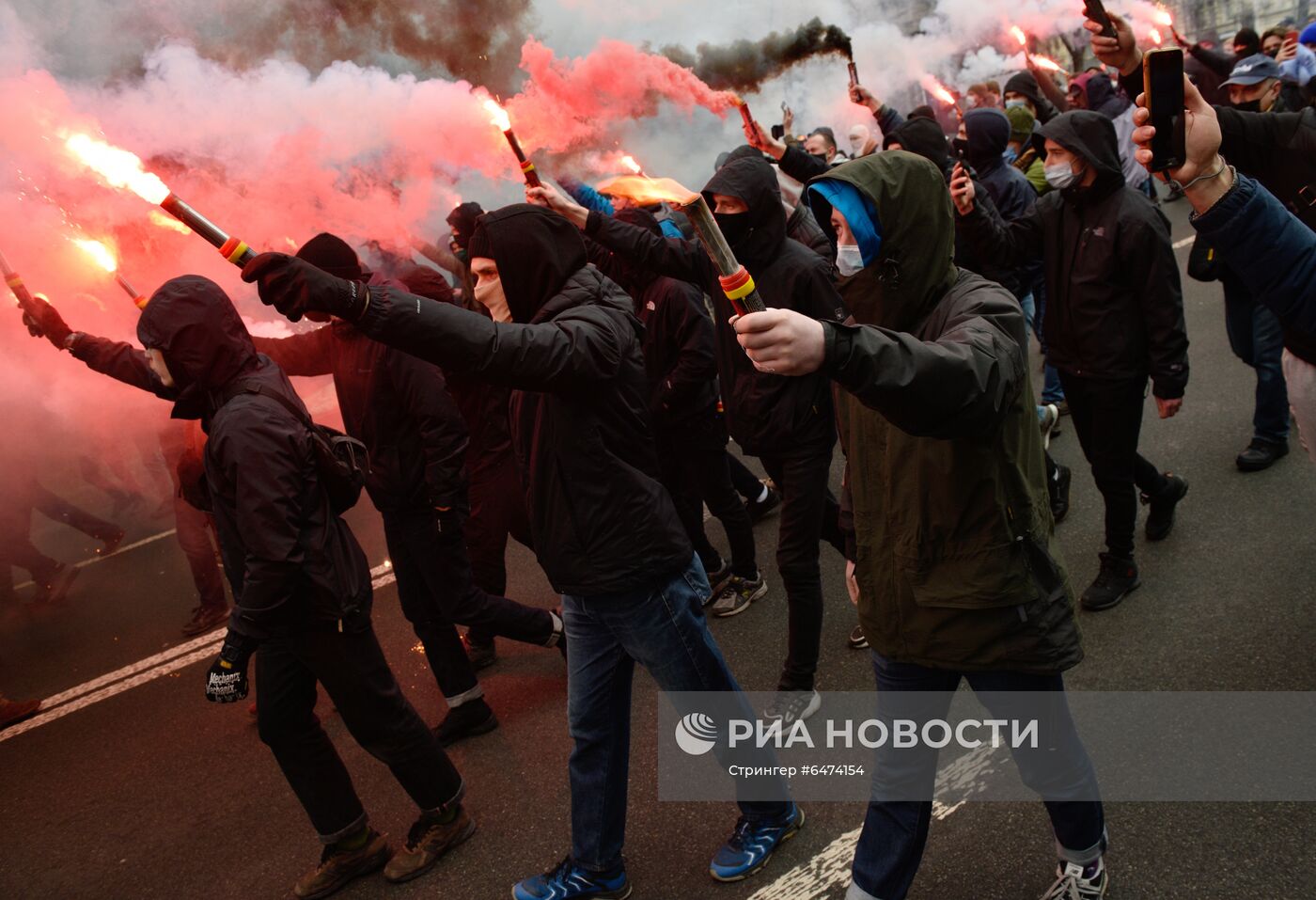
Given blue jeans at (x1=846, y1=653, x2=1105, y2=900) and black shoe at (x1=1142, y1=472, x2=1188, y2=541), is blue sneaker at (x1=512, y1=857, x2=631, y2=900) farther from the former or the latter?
black shoe at (x1=1142, y1=472, x2=1188, y2=541)

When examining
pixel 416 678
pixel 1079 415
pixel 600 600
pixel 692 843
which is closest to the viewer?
pixel 600 600

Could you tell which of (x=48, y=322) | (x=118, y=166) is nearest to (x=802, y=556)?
(x=118, y=166)

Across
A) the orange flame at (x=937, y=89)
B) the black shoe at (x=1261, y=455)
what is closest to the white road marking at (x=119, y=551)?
the black shoe at (x=1261, y=455)

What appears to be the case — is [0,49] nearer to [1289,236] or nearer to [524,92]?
[524,92]

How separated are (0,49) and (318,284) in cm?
407

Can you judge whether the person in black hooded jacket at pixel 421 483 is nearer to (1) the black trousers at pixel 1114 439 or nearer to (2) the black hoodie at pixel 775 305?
(2) the black hoodie at pixel 775 305

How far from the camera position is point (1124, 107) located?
9.81m

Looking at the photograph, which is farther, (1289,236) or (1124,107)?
(1124,107)

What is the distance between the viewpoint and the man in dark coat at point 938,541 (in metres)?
2.16

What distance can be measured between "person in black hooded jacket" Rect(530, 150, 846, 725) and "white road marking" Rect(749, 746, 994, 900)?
722mm

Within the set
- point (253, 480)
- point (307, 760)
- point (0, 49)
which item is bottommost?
point (307, 760)

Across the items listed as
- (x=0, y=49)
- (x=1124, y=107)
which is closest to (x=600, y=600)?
(x=0, y=49)

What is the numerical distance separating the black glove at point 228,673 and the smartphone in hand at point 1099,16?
10.0ft

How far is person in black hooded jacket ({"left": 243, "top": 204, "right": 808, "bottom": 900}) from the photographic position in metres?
2.78
